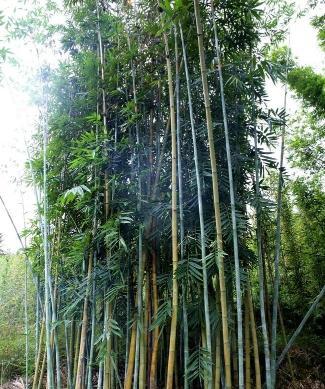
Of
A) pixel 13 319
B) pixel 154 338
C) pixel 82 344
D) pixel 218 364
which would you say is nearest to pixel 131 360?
pixel 154 338

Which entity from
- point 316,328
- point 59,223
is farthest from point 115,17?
point 316,328

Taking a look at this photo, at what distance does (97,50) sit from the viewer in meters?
→ 3.21

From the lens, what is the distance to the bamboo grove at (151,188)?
2.40 m

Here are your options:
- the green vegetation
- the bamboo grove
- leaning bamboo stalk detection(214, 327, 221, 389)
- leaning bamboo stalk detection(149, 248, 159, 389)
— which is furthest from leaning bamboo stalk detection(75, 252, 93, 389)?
the green vegetation

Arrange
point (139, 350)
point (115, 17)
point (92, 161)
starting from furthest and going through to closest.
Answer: point (115, 17) < point (92, 161) < point (139, 350)

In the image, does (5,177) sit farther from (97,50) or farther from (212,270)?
(212,270)

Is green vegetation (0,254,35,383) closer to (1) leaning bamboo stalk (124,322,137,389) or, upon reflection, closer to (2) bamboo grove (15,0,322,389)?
(2) bamboo grove (15,0,322,389)

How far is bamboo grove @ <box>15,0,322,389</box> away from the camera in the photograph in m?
2.40

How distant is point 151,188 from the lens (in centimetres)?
280

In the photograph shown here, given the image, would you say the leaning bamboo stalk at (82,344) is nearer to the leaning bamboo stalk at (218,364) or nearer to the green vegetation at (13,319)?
the leaning bamboo stalk at (218,364)

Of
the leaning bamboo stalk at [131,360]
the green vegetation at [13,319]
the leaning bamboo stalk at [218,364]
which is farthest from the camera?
the green vegetation at [13,319]

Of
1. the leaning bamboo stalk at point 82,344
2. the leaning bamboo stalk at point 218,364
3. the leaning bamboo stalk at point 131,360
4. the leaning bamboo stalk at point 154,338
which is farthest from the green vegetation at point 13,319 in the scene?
the leaning bamboo stalk at point 218,364

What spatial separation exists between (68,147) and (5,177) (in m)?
1.08

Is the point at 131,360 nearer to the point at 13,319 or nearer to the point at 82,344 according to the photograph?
the point at 82,344
